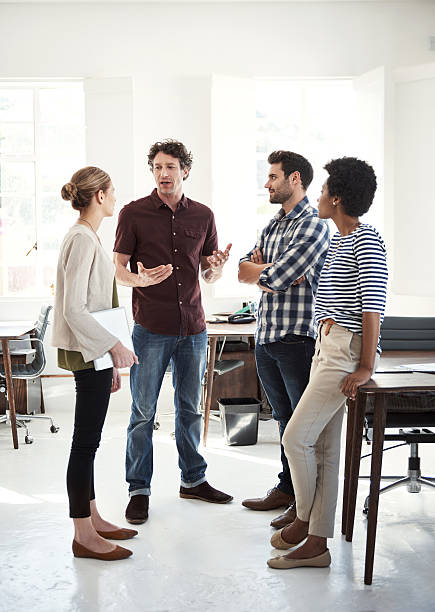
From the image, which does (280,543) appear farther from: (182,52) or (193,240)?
(182,52)

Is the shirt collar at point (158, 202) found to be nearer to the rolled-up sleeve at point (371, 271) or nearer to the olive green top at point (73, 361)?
the olive green top at point (73, 361)

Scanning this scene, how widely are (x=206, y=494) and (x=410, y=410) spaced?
4.17ft

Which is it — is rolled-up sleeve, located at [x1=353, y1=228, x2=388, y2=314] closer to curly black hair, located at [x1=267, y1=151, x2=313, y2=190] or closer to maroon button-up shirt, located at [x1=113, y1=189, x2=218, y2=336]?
curly black hair, located at [x1=267, y1=151, x2=313, y2=190]

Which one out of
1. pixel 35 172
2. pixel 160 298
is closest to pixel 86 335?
pixel 160 298

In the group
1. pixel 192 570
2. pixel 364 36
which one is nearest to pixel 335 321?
pixel 192 570

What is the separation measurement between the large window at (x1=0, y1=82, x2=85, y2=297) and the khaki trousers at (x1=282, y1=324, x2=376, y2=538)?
528 centimetres

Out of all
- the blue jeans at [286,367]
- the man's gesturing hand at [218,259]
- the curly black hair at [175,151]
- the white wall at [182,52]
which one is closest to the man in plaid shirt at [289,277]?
the blue jeans at [286,367]

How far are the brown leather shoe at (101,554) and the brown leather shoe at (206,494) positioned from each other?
2.94 feet

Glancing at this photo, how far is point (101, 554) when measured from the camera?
11.5ft

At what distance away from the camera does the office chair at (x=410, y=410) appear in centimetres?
377

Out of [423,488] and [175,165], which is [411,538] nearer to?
[423,488]

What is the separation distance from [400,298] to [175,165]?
435cm

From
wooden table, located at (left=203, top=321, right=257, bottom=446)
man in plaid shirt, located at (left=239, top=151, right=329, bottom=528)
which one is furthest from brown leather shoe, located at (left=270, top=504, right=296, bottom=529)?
wooden table, located at (left=203, top=321, right=257, bottom=446)

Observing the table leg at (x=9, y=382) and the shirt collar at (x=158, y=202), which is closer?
the shirt collar at (x=158, y=202)
